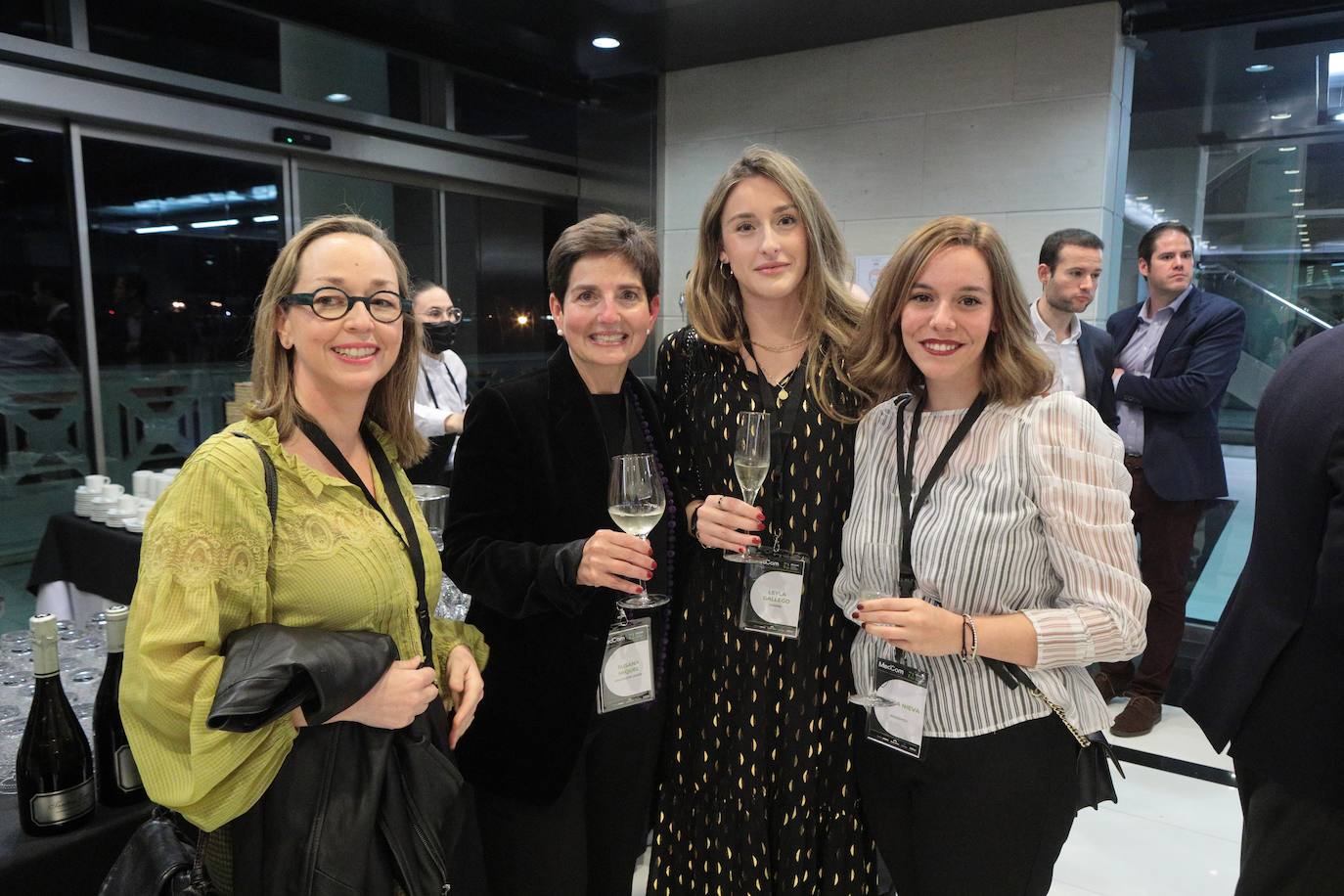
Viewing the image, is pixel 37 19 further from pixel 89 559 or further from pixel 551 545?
pixel 551 545

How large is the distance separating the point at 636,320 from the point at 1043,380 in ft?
2.46

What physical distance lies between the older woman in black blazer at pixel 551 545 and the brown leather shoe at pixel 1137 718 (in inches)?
113

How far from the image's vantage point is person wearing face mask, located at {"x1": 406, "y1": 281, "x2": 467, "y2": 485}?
13.8 feet

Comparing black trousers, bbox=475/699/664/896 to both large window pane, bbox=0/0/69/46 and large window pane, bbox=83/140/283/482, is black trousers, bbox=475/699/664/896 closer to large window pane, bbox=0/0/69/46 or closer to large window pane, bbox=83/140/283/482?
large window pane, bbox=83/140/283/482

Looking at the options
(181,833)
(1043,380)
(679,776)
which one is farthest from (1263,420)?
(181,833)

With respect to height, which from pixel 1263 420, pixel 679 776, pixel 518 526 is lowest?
pixel 679 776

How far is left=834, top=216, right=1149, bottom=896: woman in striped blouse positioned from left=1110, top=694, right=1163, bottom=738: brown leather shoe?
2.55m

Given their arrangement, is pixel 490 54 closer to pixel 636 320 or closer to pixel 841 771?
pixel 636 320

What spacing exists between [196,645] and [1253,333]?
5.45 meters

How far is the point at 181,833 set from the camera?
1.31m

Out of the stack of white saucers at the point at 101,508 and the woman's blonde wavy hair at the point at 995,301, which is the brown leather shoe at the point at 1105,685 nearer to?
the woman's blonde wavy hair at the point at 995,301

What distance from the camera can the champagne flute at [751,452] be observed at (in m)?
1.52

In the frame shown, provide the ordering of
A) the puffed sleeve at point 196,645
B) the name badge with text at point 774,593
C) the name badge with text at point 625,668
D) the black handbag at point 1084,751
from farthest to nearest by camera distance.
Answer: the name badge with text at point 625,668 < the name badge with text at point 774,593 < the black handbag at point 1084,751 < the puffed sleeve at point 196,645

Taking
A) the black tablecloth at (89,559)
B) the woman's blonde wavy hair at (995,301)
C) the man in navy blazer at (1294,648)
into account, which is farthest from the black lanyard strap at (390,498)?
the black tablecloth at (89,559)
